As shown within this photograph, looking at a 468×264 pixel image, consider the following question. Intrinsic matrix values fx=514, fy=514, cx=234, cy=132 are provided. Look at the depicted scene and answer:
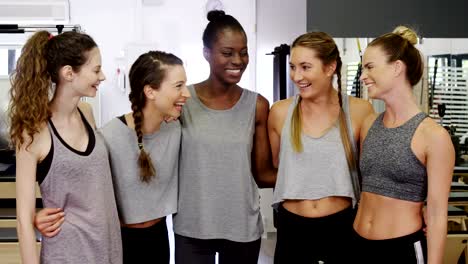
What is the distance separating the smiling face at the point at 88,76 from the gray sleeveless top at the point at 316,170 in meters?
0.74

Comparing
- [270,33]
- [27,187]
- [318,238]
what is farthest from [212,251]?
[270,33]

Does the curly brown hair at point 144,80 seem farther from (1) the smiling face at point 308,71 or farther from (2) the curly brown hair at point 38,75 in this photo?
(1) the smiling face at point 308,71

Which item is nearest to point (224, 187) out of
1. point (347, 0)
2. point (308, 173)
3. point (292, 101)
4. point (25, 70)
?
point (308, 173)

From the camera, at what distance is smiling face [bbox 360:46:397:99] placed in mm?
1756

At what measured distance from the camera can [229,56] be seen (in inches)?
78.1

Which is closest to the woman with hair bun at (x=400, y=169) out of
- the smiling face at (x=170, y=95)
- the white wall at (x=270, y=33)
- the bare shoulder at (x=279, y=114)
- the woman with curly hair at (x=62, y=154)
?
the bare shoulder at (x=279, y=114)

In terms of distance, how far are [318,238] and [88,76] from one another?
977mm

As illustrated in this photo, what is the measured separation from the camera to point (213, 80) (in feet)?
6.65

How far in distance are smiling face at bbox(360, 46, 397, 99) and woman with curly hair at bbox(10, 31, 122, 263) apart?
924 mm

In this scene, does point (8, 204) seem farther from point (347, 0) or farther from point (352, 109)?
point (347, 0)

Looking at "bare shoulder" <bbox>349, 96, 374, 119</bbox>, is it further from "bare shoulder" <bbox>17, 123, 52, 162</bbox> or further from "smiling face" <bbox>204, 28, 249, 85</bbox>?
"bare shoulder" <bbox>17, 123, 52, 162</bbox>

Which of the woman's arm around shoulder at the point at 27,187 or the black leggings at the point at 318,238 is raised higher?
the woman's arm around shoulder at the point at 27,187

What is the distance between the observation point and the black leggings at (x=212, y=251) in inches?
76.4

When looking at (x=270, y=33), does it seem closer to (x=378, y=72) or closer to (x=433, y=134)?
(x=378, y=72)
